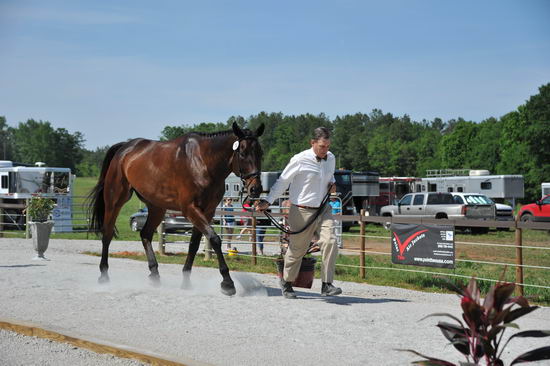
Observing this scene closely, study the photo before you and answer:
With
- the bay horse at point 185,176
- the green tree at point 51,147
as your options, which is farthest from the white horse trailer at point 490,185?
the green tree at point 51,147

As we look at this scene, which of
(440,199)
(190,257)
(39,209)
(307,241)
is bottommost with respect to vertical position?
(190,257)

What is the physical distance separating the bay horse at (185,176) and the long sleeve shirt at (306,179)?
0.30 meters

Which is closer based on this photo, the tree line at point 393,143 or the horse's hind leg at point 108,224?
the horse's hind leg at point 108,224

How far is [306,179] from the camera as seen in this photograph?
7.63m

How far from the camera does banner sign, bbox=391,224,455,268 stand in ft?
36.1

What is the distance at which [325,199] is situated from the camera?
25.4 feet

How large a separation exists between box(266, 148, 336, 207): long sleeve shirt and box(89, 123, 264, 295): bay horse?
0.30m

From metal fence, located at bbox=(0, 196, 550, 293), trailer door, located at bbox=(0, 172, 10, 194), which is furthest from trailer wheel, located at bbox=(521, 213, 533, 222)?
trailer door, located at bbox=(0, 172, 10, 194)

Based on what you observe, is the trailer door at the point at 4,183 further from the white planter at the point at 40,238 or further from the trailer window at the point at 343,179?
the white planter at the point at 40,238

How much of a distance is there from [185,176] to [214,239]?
105cm

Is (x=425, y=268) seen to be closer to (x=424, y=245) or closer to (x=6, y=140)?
(x=424, y=245)

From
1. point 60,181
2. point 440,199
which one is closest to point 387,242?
point 440,199

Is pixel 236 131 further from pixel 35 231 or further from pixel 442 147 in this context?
pixel 442 147

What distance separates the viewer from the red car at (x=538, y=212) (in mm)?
28087
